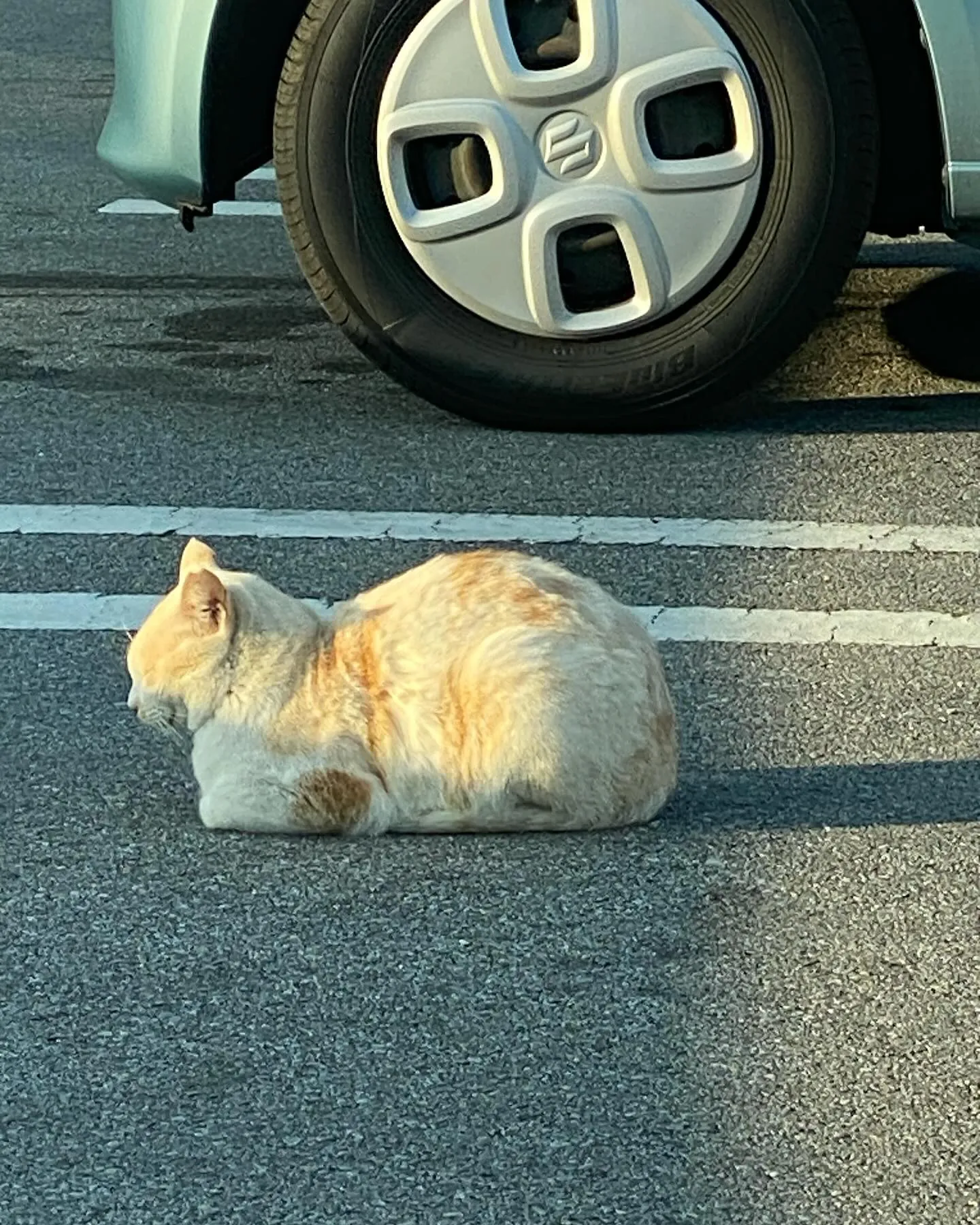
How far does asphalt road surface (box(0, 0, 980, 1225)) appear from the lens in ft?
8.98

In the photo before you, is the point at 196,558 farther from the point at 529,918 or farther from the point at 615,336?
the point at 615,336

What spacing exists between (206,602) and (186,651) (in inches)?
3.0

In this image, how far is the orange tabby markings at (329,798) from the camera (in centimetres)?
353

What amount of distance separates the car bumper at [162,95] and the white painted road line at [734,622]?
1389 millimetres

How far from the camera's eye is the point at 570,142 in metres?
5.25

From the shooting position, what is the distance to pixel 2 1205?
266 cm

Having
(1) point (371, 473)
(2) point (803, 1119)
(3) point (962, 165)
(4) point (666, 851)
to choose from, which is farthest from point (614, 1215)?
(3) point (962, 165)

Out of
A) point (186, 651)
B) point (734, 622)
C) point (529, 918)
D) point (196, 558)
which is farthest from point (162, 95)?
point (529, 918)

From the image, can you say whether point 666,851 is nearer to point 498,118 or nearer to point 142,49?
point 498,118

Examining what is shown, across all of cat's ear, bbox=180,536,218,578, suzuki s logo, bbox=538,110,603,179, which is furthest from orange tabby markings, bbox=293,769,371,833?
suzuki s logo, bbox=538,110,603,179

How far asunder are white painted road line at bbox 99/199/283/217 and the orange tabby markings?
4439mm

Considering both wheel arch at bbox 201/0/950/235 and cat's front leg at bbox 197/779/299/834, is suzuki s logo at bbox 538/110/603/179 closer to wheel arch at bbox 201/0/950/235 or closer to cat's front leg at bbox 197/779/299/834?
wheel arch at bbox 201/0/950/235

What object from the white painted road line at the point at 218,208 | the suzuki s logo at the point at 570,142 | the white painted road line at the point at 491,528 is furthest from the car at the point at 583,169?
the white painted road line at the point at 218,208

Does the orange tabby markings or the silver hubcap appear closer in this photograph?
the orange tabby markings
